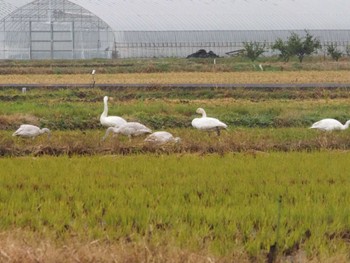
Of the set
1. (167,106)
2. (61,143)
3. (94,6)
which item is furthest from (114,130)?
(94,6)

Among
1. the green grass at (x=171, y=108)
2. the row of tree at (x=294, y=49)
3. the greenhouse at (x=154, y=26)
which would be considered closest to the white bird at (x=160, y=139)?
the green grass at (x=171, y=108)

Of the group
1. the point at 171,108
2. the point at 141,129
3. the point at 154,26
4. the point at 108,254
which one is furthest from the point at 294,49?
the point at 108,254

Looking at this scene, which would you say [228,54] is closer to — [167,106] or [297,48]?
[297,48]

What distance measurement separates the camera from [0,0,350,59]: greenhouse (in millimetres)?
44625

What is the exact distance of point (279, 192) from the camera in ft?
21.8

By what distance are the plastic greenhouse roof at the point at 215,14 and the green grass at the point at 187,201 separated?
1568 inches

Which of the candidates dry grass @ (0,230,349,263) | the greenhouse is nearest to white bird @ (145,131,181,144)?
dry grass @ (0,230,349,263)

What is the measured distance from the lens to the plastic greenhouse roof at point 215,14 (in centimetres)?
4875

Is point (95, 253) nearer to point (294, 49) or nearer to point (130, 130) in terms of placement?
point (130, 130)

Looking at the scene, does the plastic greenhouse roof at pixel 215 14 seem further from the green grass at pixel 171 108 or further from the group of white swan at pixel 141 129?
the group of white swan at pixel 141 129

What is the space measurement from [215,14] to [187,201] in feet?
148

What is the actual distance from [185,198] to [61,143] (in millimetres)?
4277

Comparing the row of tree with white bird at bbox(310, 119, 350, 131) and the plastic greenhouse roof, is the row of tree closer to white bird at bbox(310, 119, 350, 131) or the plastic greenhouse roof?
the plastic greenhouse roof

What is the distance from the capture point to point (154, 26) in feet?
161
